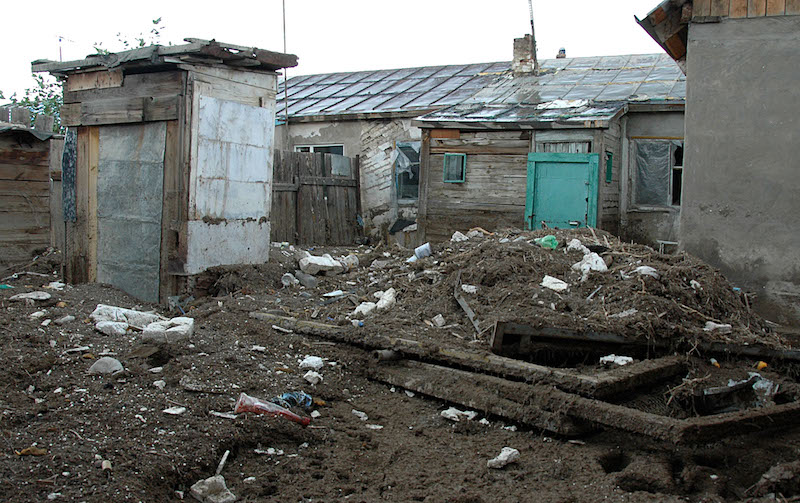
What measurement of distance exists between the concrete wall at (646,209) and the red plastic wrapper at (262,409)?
961cm

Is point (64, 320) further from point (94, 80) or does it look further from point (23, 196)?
point (23, 196)

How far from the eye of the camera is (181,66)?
7.32 m

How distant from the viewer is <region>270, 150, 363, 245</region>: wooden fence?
12.8 metres

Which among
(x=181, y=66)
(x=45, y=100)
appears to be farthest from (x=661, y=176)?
(x=45, y=100)

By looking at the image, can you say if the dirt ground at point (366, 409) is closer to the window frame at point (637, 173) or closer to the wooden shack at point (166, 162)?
the wooden shack at point (166, 162)

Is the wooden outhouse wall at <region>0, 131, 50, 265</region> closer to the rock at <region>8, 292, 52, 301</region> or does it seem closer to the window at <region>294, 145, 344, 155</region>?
the rock at <region>8, 292, 52, 301</region>

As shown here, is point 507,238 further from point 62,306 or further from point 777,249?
point 62,306

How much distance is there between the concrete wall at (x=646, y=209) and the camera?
12.0 m

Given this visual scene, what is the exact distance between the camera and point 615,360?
16.0 feet

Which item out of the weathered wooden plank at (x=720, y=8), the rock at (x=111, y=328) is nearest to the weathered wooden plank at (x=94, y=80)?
the rock at (x=111, y=328)

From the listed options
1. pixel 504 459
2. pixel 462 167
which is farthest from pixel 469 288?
pixel 462 167

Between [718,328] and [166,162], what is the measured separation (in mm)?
5961

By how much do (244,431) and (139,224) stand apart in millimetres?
4741

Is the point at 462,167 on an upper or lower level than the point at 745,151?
upper
